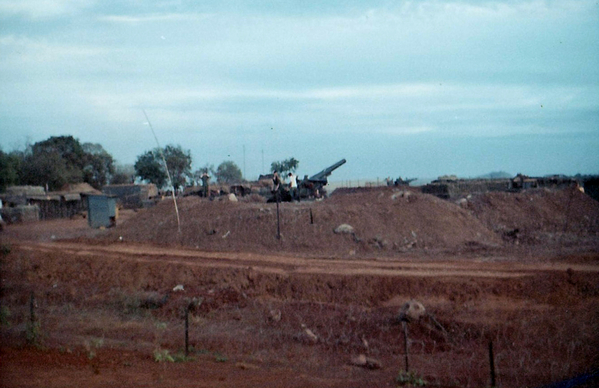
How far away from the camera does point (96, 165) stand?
45906 millimetres

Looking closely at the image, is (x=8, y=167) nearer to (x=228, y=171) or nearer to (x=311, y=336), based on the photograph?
(x=311, y=336)

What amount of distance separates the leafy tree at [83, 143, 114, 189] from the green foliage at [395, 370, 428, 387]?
39754mm

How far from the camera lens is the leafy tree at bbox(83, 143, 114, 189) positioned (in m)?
44.1

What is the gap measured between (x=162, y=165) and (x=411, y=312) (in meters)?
43.9

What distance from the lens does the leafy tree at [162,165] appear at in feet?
169

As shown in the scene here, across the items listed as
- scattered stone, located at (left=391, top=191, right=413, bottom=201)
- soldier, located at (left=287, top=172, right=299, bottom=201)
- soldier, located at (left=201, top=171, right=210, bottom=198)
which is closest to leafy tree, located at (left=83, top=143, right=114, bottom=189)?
soldier, located at (left=201, top=171, right=210, bottom=198)

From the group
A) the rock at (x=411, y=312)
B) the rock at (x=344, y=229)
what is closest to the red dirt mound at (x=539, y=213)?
the rock at (x=344, y=229)

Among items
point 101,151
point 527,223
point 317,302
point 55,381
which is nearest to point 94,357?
point 55,381

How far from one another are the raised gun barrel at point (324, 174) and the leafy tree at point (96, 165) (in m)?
21.4

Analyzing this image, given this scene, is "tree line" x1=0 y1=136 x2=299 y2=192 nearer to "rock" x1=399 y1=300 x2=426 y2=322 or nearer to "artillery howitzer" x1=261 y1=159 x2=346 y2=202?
"artillery howitzer" x1=261 y1=159 x2=346 y2=202

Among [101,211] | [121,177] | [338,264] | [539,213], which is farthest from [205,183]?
[121,177]

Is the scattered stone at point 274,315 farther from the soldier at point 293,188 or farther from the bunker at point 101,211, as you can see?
the bunker at point 101,211

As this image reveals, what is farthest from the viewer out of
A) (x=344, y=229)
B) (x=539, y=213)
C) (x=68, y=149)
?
(x=68, y=149)

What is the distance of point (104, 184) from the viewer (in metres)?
49.0
